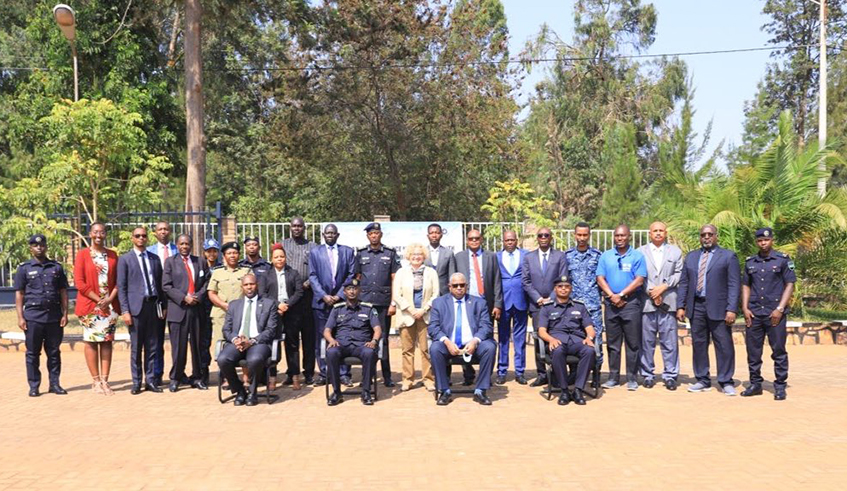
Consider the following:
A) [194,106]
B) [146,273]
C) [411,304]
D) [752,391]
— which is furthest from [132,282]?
[194,106]

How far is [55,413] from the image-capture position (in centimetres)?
737

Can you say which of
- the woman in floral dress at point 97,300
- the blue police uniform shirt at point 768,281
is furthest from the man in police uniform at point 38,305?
the blue police uniform shirt at point 768,281

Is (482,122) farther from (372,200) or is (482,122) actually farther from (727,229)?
(727,229)

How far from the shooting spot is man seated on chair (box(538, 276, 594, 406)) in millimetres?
7609

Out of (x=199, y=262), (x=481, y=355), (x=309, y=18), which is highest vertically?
(x=309, y=18)

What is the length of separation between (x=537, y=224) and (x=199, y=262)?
7974 mm

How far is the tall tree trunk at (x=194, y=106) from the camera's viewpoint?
1625cm

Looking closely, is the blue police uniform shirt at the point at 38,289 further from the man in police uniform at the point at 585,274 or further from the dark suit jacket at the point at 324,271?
the man in police uniform at the point at 585,274

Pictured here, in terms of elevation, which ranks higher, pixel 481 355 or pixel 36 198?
pixel 36 198

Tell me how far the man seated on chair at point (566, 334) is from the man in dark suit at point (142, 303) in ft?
14.4

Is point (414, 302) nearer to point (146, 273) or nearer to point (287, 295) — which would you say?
point (287, 295)

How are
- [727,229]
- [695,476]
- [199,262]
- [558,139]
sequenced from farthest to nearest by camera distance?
[558,139], [727,229], [199,262], [695,476]

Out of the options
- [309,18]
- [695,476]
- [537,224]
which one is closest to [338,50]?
[309,18]

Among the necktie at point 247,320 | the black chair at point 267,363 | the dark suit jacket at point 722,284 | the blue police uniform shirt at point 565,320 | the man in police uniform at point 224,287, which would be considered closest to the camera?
the black chair at point 267,363
